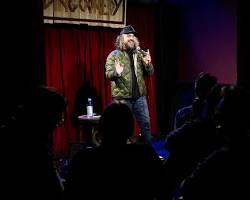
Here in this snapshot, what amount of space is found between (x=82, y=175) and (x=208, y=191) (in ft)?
1.86

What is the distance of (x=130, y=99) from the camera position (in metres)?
6.08

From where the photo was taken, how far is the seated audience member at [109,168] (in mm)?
2080

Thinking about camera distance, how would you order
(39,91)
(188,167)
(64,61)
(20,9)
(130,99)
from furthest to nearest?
(64,61), (130,99), (20,9), (188,167), (39,91)

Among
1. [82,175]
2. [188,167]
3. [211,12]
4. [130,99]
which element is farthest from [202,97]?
[211,12]

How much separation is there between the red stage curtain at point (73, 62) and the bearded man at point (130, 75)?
3.28 feet

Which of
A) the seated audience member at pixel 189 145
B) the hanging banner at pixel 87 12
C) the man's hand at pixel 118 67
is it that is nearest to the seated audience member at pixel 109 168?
the seated audience member at pixel 189 145

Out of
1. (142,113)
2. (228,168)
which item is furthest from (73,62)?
(228,168)

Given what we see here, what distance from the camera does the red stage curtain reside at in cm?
673

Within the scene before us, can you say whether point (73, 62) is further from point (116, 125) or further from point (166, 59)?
point (116, 125)

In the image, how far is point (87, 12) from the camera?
6840mm

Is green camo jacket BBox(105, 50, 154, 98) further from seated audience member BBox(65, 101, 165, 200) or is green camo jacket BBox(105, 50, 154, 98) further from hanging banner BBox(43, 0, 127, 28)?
seated audience member BBox(65, 101, 165, 200)

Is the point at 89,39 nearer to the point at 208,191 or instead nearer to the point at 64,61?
the point at 64,61

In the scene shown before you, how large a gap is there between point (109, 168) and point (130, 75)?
4.10 m

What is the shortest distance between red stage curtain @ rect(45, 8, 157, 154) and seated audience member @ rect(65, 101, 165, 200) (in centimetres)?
464
